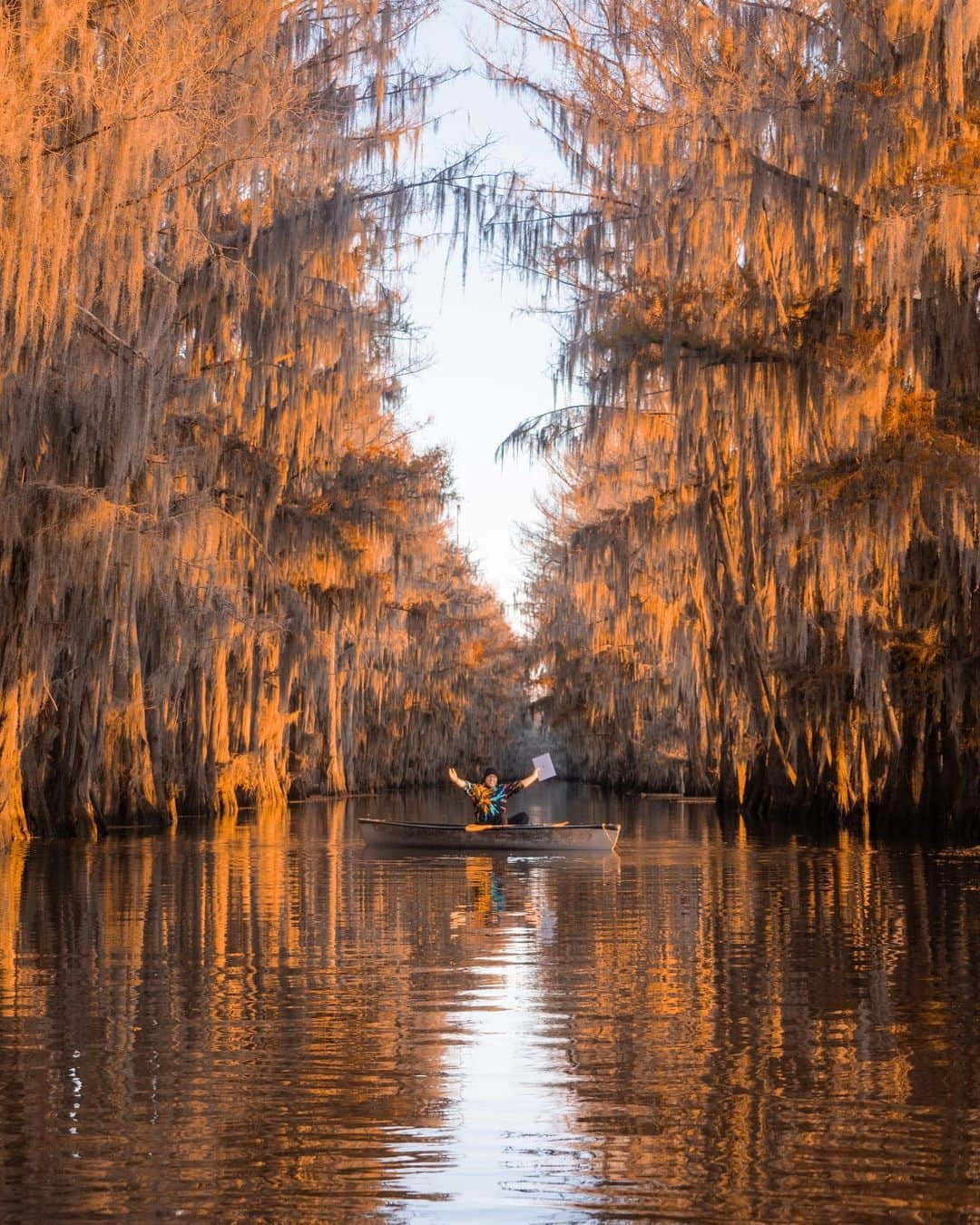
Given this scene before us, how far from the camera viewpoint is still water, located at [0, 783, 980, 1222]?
14.5 ft

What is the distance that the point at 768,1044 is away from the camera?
21.0 ft

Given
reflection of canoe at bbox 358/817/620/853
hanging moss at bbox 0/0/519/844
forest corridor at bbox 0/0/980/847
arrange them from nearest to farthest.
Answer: hanging moss at bbox 0/0/519/844
forest corridor at bbox 0/0/980/847
reflection of canoe at bbox 358/817/620/853

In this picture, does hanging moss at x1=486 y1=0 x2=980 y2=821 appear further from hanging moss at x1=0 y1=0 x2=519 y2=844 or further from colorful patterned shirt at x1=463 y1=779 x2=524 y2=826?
colorful patterned shirt at x1=463 y1=779 x2=524 y2=826

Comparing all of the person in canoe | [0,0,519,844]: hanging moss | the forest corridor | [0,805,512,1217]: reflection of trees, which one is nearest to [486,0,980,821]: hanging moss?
the forest corridor

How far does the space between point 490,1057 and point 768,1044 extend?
106 cm

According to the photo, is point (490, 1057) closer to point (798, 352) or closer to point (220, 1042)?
point (220, 1042)

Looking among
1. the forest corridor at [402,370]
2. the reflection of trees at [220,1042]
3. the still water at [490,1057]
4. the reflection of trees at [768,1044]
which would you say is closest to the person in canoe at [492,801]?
the forest corridor at [402,370]

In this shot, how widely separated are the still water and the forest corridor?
429cm

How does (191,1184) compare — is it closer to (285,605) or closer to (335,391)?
(335,391)

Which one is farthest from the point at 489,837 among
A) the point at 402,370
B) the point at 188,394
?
the point at 402,370

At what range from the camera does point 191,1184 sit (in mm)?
4434

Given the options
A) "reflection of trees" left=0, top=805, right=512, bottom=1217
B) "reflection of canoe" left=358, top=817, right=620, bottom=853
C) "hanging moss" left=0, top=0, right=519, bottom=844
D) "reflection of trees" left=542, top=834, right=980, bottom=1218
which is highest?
"hanging moss" left=0, top=0, right=519, bottom=844

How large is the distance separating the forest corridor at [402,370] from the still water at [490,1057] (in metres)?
4.29

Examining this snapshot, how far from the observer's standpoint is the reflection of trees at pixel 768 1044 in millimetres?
4578
